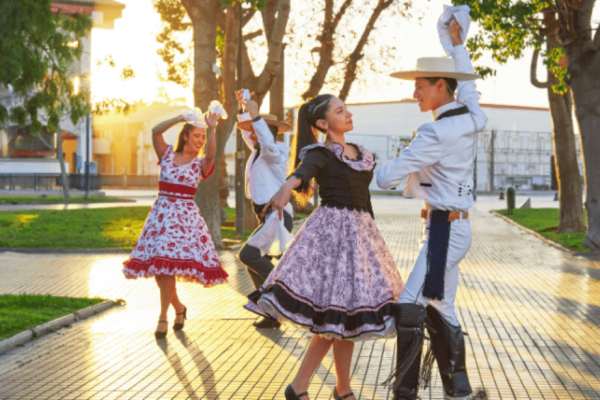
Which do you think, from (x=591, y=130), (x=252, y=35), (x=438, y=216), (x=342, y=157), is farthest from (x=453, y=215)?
(x=252, y=35)

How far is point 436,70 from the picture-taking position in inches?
177

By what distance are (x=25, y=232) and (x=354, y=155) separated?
15847mm

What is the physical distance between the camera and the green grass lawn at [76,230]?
55.5ft

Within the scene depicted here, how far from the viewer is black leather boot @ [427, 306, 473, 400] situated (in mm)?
4469

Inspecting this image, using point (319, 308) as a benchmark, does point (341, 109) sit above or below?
above

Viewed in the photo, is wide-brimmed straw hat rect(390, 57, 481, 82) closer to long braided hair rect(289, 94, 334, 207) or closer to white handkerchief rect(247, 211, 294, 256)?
long braided hair rect(289, 94, 334, 207)

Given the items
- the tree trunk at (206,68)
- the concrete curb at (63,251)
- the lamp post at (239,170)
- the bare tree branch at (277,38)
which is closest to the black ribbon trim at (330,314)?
the tree trunk at (206,68)

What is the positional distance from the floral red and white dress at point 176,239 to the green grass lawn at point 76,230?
31.0 ft

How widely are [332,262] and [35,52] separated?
6649 millimetres

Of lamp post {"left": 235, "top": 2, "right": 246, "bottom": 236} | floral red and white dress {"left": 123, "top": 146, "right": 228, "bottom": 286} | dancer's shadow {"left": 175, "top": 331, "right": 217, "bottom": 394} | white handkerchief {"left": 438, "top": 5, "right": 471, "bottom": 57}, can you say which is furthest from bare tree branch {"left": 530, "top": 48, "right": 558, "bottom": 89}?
white handkerchief {"left": 438, "top": 5, "right": 471, "bottom": 57}

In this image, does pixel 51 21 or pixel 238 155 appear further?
pixel 238 155

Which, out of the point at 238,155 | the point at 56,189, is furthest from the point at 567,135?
the point at 56,189

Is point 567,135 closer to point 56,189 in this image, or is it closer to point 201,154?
point 201,154

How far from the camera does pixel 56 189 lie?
53625 millimetres
